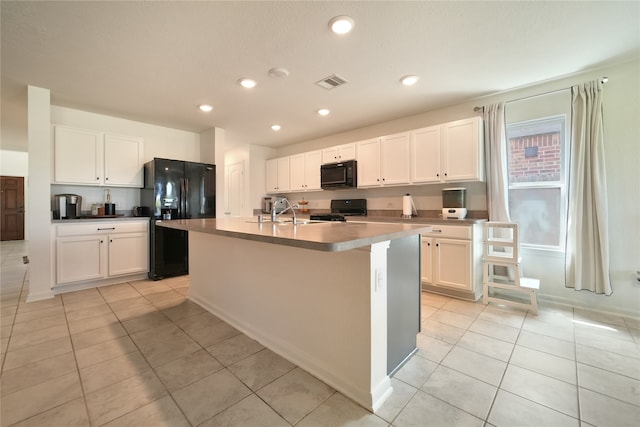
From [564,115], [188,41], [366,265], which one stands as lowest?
[366,265]

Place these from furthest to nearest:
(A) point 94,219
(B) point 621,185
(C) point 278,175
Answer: (C) point 278,175 < (A) point 94,219 < (B) point 621,185

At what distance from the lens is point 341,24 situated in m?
1.99

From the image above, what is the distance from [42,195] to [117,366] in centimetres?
258

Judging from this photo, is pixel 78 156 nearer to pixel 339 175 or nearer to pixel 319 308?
pixel 339 175

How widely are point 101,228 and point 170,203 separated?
89 centimetres

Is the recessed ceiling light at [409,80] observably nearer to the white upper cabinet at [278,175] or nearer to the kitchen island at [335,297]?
the kitchen island at [335,297]

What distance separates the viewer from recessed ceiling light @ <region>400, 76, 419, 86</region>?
2821 mm

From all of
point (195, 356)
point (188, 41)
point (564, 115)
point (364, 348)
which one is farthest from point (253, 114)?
point (564, 115)

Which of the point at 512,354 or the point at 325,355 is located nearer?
the point at 325,355

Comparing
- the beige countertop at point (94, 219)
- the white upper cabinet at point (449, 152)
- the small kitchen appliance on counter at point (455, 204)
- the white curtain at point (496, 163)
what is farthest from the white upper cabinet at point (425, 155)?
the beige countertop at point (94, 219)

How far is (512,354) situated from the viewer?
1.94m

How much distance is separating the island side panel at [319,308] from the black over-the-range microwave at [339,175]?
8.02 feet

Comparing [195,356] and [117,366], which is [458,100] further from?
[117,366]

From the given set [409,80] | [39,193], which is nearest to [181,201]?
[39,193]
